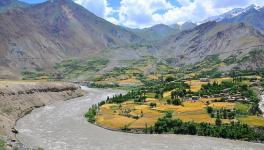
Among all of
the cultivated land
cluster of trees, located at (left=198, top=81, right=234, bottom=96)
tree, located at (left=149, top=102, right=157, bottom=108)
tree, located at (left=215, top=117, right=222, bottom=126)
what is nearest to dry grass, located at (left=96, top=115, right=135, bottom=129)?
the cultivated land

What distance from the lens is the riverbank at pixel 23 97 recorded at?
9825 cm

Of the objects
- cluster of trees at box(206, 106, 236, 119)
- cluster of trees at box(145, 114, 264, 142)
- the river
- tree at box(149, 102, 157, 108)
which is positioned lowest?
the river

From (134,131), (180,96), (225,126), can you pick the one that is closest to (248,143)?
(225,126)

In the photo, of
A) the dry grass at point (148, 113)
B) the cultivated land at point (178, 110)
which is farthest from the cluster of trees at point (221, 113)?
the dry grass at point (148, 113)

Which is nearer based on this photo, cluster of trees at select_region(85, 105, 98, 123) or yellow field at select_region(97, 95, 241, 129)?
yellow field at select_region(97, 95, 241, 129)

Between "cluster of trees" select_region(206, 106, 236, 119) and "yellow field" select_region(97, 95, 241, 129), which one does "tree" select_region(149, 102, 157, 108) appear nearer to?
"yellow field" select_region(97, 95, 241, 129)

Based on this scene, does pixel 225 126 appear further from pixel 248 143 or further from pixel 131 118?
pixel 131 118

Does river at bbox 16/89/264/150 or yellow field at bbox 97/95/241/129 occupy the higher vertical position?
yellow field at bbox 97/95/241/129

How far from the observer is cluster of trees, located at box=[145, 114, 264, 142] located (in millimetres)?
85250

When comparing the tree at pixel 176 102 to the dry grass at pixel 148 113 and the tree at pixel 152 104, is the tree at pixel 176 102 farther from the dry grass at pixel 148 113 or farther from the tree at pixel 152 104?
the tree at pixel 152 104

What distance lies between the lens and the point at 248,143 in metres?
82.3

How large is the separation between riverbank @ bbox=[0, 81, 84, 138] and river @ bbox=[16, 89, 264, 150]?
324 centimetres

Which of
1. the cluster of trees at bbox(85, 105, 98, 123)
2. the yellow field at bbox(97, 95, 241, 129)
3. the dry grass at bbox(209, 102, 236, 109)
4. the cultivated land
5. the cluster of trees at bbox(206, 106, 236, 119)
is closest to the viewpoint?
the cultivated land

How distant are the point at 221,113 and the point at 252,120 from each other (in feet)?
32.4
